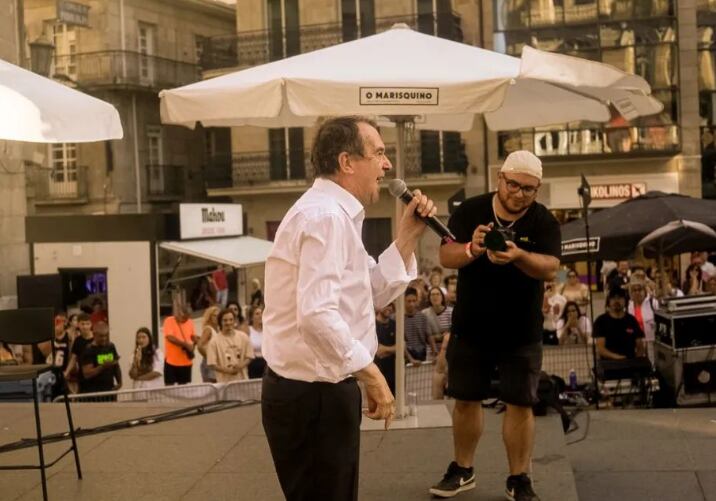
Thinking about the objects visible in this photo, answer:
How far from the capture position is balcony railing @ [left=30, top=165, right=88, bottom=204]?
1335 inches

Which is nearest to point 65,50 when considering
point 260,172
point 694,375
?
point 260,172

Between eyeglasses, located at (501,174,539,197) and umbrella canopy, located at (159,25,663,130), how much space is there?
4.00ft

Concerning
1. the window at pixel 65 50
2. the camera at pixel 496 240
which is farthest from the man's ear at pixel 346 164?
the window at pixel 65 50

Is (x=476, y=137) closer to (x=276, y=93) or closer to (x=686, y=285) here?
(x=686, y=285)

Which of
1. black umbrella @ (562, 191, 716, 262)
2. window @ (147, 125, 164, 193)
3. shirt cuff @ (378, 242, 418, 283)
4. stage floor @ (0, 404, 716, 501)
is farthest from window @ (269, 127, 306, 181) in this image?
shirt cuff @ (378, 242, 418, 283)

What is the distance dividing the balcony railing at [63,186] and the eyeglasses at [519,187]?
31.0 metres

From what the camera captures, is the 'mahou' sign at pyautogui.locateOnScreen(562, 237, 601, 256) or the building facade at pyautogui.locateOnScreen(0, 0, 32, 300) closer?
the 'mahou' sign at pyautogui.locateOnScreen(562, 237, 601, 256)

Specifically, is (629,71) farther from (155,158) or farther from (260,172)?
(155,158)

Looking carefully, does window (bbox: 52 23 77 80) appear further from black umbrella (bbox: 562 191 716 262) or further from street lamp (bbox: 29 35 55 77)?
black umbrella (bbox: 562 191 716 262)

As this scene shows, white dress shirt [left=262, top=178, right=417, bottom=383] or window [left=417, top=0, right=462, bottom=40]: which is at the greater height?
window [left=417, top=0, right=462, bottom=40]

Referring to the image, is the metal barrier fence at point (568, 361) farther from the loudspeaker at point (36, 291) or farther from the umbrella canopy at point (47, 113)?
the loudspeaker at point (36, 291)

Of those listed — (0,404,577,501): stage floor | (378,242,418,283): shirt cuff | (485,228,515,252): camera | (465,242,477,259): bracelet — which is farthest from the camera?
(0,404,577,501): stage floor

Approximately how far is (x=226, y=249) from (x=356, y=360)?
13315 millimetres

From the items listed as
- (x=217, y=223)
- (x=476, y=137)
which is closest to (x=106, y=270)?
(x=217, y=223)
